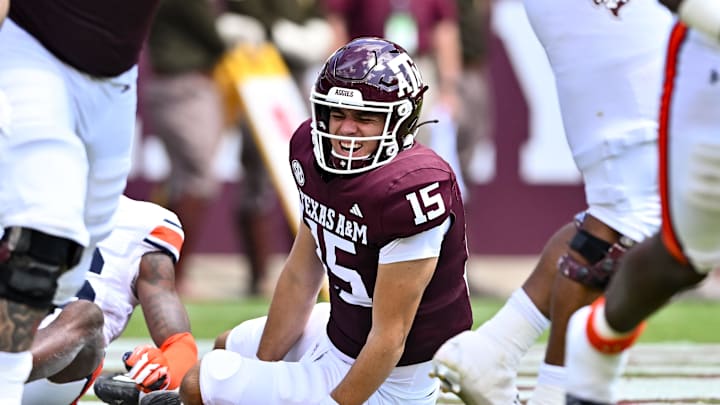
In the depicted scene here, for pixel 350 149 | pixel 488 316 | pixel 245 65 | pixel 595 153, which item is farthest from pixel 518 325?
pixel 245 65

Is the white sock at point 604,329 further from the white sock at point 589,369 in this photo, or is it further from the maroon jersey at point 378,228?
the maroon jersey at point 378,228

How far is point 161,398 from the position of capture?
3936 millimetres

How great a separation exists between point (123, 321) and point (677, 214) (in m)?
2.09

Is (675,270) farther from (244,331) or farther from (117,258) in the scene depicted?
(117,258)

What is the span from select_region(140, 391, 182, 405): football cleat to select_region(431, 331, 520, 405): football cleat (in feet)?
2.45

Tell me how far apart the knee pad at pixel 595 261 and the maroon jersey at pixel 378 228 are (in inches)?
11.9

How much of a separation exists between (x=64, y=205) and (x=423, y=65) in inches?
237

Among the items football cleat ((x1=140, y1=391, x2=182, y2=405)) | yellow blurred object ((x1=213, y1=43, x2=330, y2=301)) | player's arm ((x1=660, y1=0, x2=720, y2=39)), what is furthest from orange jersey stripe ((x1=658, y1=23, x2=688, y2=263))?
yellow blurred object ((x1=213, y1=43, x2=330, y2=301))

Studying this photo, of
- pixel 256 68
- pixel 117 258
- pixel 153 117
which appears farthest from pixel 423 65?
pixel 117 258

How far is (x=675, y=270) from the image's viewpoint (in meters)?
2.88

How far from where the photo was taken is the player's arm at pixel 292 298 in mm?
4039

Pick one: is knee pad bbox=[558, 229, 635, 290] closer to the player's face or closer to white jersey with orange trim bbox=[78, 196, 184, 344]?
the player's face

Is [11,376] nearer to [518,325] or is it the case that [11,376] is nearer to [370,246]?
[370,246]

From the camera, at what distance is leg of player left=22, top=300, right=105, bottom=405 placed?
12.5ft
